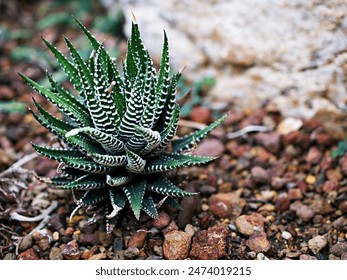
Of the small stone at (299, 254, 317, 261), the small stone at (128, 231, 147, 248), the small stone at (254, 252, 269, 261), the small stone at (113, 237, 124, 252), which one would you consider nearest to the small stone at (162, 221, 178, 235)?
the small stone at (128, 231, 147, 248)

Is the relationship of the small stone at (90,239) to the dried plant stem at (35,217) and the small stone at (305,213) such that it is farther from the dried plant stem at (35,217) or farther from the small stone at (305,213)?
the small stone at (305,213)

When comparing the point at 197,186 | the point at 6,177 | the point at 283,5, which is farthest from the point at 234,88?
the point at 6,177

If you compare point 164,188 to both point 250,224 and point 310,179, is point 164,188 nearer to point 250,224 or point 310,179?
point 250,224

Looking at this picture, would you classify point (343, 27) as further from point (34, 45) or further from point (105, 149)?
point (34, 45)

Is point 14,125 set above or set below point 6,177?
above

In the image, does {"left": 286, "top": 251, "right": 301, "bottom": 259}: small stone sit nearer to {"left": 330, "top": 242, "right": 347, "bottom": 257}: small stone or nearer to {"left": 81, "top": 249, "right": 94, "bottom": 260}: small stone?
{"left": 330, "top": 242, "right": 347, "bottom": 257}: small stone

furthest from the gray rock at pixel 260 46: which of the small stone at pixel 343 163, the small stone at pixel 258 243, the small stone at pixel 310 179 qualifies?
the small stone at pixel 258 243
